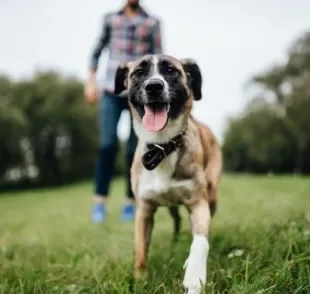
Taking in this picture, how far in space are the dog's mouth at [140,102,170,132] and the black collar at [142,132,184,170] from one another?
0.17m

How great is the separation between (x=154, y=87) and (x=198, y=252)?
114cm

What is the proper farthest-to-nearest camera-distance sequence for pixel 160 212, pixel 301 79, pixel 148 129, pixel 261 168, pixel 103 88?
1. pixel 261 168
2. pixel 301 79
3. pixel 160 212
4. pixel 103 88
5. pixel 148 129

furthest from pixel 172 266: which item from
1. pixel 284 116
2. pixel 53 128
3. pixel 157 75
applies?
pixel 284 116

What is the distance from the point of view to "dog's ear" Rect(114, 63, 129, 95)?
373 centimetres

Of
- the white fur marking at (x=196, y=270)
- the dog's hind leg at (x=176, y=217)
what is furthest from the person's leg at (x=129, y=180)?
the white fur marking at (x=196, y=270)

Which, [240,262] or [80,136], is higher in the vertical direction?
[240,262]

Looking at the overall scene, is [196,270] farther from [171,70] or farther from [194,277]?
[171,70]

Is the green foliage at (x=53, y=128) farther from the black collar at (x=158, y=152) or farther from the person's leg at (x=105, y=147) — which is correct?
the black collar at (x=158, y=152)

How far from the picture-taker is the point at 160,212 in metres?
7.42

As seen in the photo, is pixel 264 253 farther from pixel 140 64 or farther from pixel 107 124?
pixel 107 124

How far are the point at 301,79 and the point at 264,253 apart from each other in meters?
38.9

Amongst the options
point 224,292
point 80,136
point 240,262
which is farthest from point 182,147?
point 80,136

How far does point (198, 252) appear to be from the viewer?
2.63 m

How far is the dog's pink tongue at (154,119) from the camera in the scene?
3.16 m
